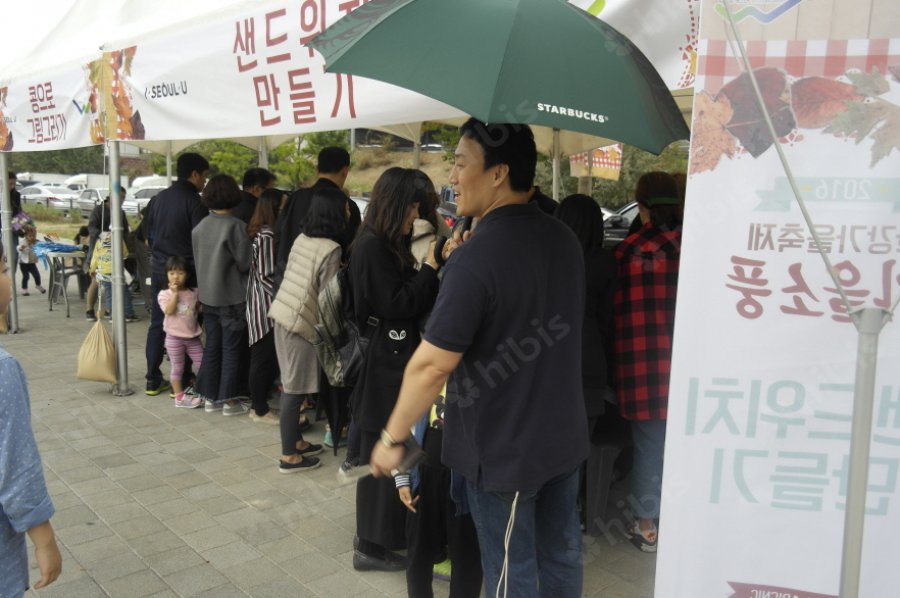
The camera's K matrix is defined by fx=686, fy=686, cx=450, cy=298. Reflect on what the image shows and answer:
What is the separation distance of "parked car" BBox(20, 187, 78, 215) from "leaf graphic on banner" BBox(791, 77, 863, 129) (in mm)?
33055

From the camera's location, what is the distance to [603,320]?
3209mm

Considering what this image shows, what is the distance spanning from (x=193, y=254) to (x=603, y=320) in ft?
10.7

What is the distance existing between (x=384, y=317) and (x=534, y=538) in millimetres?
1238

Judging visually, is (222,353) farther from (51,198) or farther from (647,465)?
(51,198)

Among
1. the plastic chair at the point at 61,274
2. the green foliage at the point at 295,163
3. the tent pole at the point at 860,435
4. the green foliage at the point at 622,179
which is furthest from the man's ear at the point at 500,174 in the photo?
the green foliage at the point at 622,179

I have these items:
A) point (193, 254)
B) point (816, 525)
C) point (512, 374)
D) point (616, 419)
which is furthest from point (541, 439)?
point (193, 254)

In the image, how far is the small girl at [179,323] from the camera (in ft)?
16.7

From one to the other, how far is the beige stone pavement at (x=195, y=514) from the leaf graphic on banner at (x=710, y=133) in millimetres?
1937

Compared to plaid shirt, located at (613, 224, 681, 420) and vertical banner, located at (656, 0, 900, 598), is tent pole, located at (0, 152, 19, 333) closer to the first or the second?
plaid shirt, located at (613, 224, 681, 420)

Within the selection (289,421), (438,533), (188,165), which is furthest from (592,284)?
(188,165)

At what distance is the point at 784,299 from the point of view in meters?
1.75

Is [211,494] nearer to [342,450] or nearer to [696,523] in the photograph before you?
[342,450]

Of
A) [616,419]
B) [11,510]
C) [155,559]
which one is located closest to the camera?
[11,510]

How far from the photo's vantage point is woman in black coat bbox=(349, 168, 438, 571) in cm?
287
